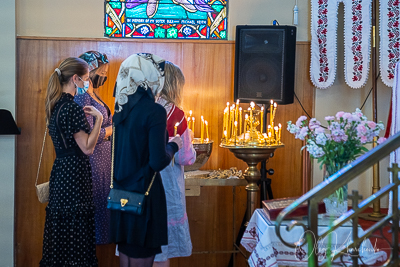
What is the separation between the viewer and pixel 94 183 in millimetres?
3506

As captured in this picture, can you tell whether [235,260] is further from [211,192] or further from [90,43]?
[90,43]

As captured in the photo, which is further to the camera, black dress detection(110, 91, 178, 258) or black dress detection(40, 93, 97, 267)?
black dress detection(40, 93, 97, 267)

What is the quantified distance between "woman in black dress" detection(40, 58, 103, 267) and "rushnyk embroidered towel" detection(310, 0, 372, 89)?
191 cm

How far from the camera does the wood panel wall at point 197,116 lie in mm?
3936

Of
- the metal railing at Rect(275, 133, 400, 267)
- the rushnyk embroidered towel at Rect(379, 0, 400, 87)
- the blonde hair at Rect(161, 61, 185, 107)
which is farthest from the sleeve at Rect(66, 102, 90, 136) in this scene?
the rushnyk embroidered towel at Rect(379, 0, 400, 87)

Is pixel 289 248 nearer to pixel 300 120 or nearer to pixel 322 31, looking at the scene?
pixel 300 120

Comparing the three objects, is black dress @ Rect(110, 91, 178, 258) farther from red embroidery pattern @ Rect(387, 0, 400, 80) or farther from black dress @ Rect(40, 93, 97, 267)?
red embroidery pattern @ Rect(387, 0, 400, 80)

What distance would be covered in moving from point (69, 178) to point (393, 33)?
2713 millimetres

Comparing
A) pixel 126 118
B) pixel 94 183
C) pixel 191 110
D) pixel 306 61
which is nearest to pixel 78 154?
pixel 94 183

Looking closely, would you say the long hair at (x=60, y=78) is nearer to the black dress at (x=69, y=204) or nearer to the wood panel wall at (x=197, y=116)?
the black dress at (x=69, y=204)

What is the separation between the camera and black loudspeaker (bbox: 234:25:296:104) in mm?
3686

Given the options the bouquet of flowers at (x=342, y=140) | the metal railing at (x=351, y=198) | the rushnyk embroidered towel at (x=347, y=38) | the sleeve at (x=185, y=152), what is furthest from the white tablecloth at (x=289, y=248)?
the rushnyk embroidered towel at (x=347, y=38)

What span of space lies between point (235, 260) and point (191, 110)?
132 cm

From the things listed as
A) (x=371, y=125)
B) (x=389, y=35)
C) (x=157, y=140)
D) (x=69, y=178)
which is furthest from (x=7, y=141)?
(x=389, y=35)
